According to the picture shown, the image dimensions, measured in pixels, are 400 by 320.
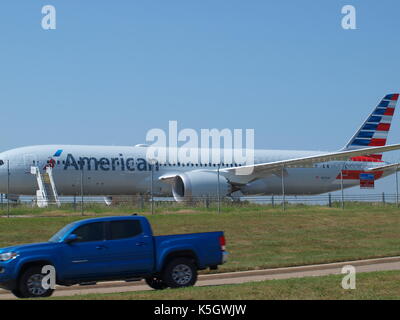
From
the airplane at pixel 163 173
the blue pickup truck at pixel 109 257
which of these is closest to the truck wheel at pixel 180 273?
the blue pickup truck at pixel 109 257

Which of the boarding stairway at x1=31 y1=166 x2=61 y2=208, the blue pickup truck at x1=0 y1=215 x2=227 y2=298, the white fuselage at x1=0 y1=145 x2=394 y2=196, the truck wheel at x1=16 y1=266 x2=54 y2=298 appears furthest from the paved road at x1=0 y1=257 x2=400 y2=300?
the boarding stairway at x1=31 y1=166 x2=61 y2=208

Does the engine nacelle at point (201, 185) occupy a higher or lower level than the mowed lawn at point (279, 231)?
higher

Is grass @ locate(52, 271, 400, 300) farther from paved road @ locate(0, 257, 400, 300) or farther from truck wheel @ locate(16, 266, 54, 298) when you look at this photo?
paved road @ locate(0, 257, 400, 300)

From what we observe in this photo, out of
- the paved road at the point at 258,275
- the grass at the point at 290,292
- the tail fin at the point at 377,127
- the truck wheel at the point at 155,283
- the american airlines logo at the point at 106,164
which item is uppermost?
the tail fin at the point at 377,127

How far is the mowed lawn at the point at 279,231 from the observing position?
22406mm

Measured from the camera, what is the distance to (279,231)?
92.0 ft

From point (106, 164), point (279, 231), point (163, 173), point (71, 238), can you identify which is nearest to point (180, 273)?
point (71, 238)

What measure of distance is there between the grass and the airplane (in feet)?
67.8

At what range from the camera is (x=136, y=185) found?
143 feet

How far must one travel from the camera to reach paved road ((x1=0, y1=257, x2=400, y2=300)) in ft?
54.2

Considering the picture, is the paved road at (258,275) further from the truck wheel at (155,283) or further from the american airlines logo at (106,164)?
the american airlines logo at (106,164)

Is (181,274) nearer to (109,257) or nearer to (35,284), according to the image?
(109,257)

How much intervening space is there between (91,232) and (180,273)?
6.78 ft
